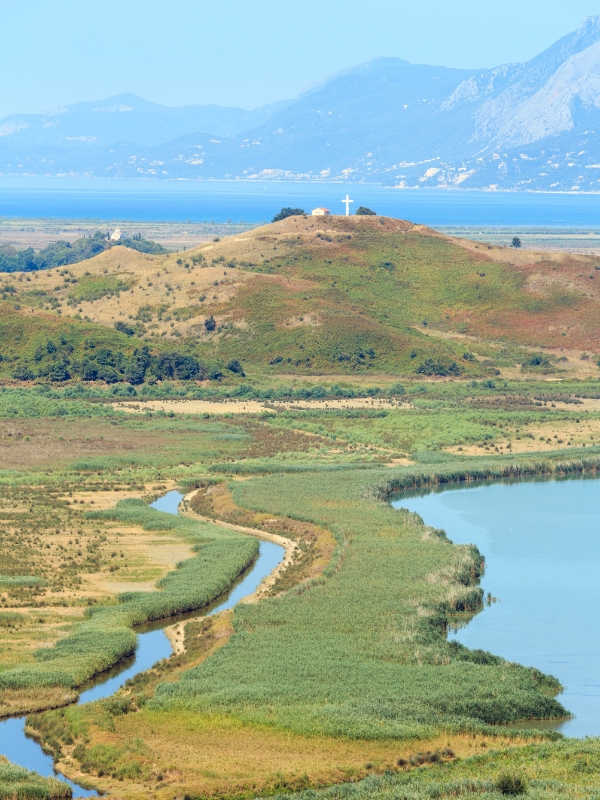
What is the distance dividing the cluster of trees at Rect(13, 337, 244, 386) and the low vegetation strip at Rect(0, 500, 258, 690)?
148ft

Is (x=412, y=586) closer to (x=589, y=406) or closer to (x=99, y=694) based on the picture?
(x=99, y=694)

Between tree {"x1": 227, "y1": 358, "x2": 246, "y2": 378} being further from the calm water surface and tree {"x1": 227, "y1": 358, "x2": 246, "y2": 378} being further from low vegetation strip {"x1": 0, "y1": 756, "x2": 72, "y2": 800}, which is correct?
low vegetation strip {"x1": 0, "y1": 756, "x2": 72, "y2": 800}

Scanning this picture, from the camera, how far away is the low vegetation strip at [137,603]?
3800 centimetres

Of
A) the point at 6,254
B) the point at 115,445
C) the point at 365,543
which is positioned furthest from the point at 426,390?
the point at 6,254

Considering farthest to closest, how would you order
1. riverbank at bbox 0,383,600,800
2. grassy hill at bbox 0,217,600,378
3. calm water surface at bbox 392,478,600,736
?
grassy hill at bbox 0,217,600,378
calm water surface at bbox 392,478,600,736
riverbank at bbox 0,383,600,800

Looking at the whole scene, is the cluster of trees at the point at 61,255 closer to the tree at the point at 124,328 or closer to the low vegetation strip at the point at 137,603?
the tree at the point at 124,328

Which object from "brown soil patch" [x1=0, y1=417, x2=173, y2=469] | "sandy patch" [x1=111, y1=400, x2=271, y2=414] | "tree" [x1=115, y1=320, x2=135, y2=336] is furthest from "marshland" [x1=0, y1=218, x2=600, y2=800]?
"tree" [x1=115, y1=320, x2=135, y2=336]

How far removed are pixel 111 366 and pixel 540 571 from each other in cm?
6161

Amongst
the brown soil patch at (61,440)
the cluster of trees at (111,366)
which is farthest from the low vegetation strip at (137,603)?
the cluster of trees at (111,366)

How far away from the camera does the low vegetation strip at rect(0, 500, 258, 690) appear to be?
125 feet

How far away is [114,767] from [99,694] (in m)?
5.72

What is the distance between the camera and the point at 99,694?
123ft

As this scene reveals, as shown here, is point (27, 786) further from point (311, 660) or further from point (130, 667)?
point (311, 660)

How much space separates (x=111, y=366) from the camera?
Answer: 10769cm
